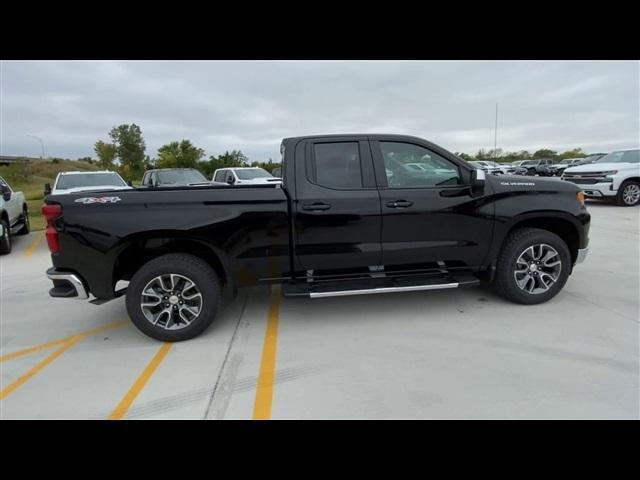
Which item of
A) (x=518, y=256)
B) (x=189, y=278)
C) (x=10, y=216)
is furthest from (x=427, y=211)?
(x=10, y=216)

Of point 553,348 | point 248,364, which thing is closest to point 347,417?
point 248,364

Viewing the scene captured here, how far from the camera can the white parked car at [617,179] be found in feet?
38.3

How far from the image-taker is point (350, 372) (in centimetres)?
302

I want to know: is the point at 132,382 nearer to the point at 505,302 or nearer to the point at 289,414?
the point at 289,414

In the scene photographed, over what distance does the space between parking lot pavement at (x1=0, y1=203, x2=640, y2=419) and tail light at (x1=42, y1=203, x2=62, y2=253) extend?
1019 mm

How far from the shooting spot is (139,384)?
2.96m

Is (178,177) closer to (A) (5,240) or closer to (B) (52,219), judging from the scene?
(A) (5,240)

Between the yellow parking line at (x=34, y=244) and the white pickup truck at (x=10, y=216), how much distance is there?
1.02ft

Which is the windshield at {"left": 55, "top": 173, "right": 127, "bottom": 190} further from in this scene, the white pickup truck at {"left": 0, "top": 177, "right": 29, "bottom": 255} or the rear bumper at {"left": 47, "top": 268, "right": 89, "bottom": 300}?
the rear bumper at {"left": 47, "top": 268, "right": 89, "bottom": 300}

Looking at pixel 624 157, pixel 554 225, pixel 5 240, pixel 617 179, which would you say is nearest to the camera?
pixel 554 225

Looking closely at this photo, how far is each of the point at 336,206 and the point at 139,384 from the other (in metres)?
2.27

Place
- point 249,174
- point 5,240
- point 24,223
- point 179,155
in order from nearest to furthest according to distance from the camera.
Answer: point 5,240, point 24,223, point 249,174, point 179,155

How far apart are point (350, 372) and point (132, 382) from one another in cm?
173

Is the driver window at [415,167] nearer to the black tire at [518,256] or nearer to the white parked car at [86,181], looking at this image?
the black tire at [518,256]
